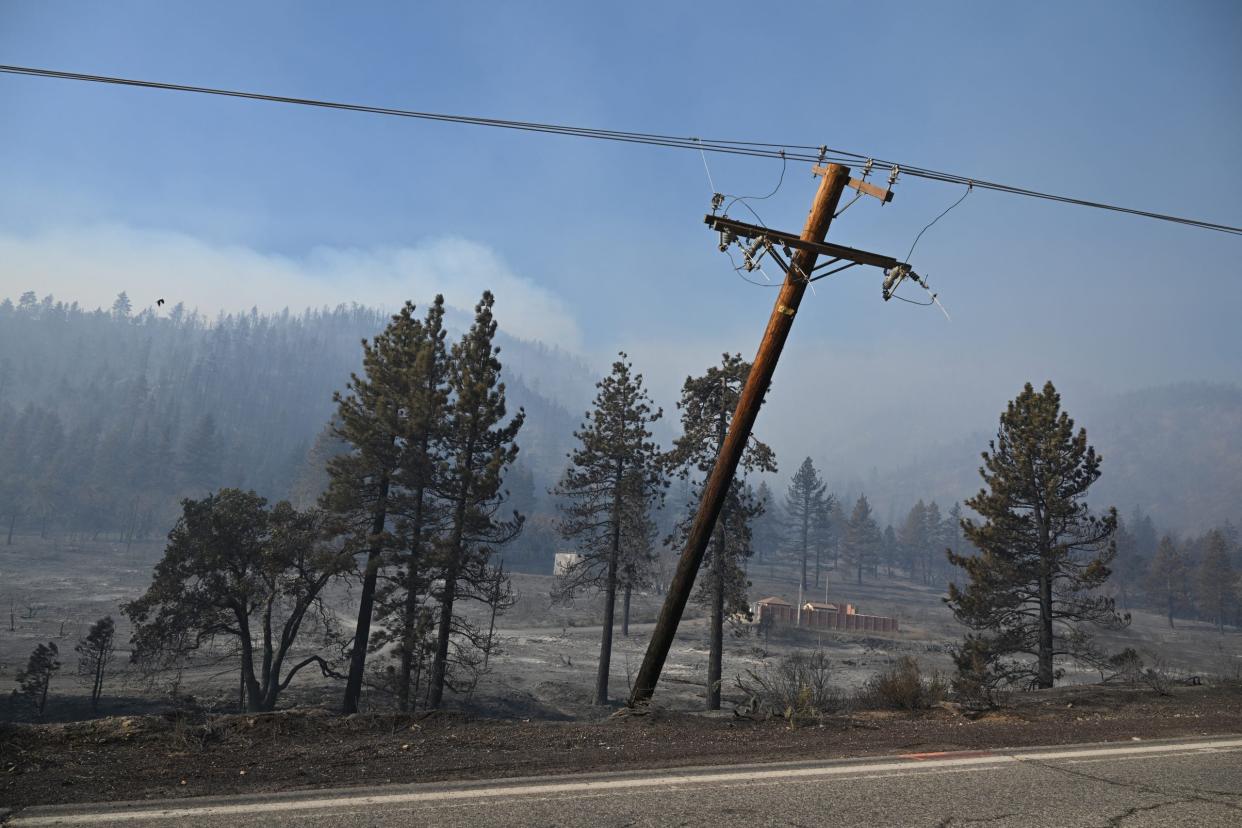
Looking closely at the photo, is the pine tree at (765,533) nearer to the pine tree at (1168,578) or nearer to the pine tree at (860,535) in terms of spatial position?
the pine tree at (860,535)

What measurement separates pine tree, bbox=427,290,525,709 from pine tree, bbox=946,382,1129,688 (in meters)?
17.5

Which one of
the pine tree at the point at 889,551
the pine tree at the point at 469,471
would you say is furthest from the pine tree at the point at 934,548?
the pine tree at the point at 469,471

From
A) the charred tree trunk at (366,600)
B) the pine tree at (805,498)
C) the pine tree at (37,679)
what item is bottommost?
the pine tree at (37,679)

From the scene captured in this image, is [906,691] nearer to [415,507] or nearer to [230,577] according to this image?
[415,507]

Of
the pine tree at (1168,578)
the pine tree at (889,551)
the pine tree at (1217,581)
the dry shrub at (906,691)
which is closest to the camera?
the dry shrub at (906,691)

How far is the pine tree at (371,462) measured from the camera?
1006 inches

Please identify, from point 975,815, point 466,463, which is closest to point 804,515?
point 466,463

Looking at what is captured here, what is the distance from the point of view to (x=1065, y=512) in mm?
25094

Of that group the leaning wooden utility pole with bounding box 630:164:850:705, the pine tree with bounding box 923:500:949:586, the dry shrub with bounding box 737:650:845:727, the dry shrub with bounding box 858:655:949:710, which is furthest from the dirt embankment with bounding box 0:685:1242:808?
the pine tree with bounding box 923:500:949:586

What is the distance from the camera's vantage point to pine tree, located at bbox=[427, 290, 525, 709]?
25672 millimetres

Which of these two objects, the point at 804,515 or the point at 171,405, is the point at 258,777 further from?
the point at 171,405

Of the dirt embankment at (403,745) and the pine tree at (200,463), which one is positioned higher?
the pine tree at (200,463)

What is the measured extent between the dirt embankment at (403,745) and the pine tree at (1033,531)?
18134 millimetres

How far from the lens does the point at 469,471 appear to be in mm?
26375
